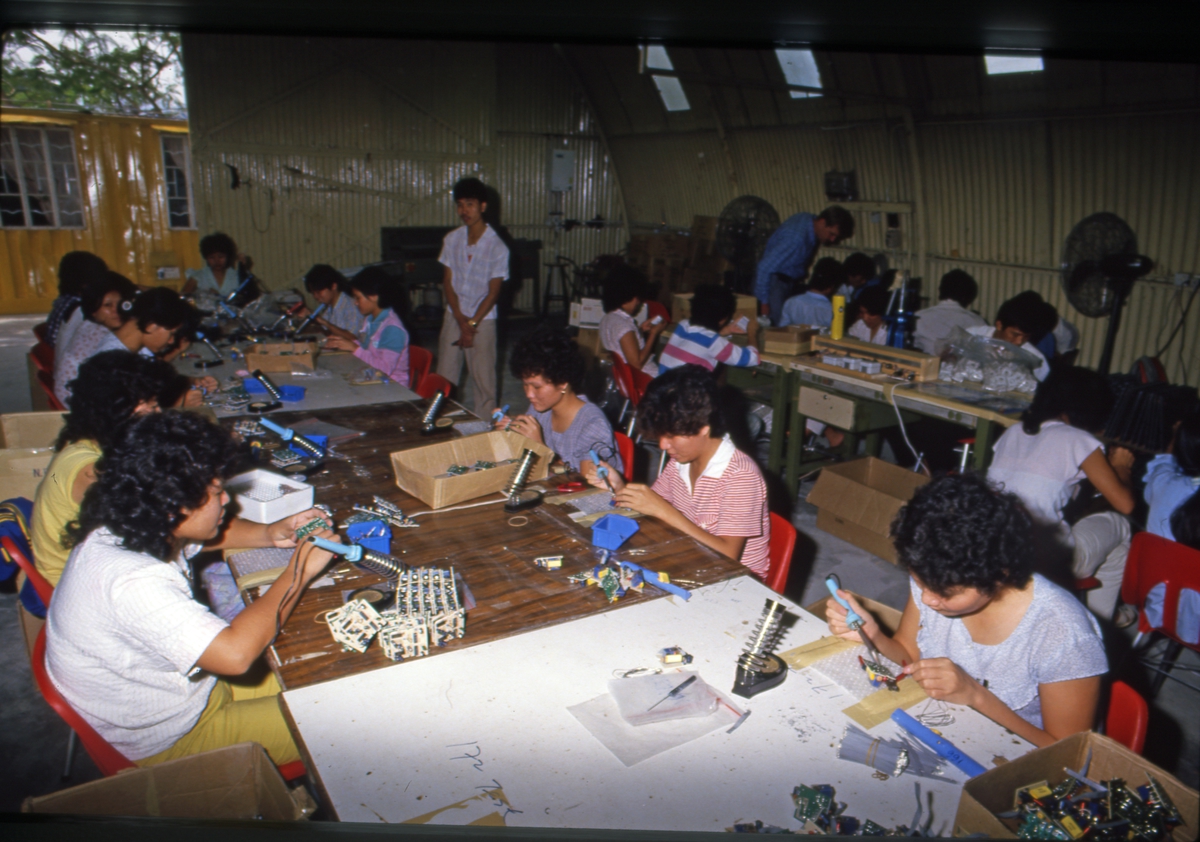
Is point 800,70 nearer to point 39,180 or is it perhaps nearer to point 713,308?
point 713,308

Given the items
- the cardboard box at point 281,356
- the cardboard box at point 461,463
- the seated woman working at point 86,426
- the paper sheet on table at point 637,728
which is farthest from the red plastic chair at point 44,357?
→ the paper sheet on table at point 637,728

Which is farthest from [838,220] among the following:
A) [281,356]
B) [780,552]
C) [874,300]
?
[780,552]

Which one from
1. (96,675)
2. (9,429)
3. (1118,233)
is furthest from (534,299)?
(96,675)

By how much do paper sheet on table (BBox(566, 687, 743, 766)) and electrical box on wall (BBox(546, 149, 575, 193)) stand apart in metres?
11.3

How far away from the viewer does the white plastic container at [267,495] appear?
247cm

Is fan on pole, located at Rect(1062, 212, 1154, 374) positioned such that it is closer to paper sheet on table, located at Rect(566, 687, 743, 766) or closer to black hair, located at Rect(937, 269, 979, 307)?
black hair, located at Rect(937, 269, 979, 307)

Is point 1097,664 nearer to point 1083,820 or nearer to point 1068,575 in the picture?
point 1083,820

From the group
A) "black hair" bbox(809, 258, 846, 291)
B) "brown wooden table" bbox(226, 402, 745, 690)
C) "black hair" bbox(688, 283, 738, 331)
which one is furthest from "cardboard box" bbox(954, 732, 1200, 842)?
"black hair" bbox(809, 258, 846, 291)

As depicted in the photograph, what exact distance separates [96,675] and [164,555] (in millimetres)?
291

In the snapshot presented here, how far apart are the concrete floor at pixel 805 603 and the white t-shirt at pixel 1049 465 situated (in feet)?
2.27

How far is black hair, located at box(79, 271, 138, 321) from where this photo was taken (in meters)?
4.20

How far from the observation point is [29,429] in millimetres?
3646

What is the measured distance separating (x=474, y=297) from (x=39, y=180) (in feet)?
27.5

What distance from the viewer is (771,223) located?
30.3ft
